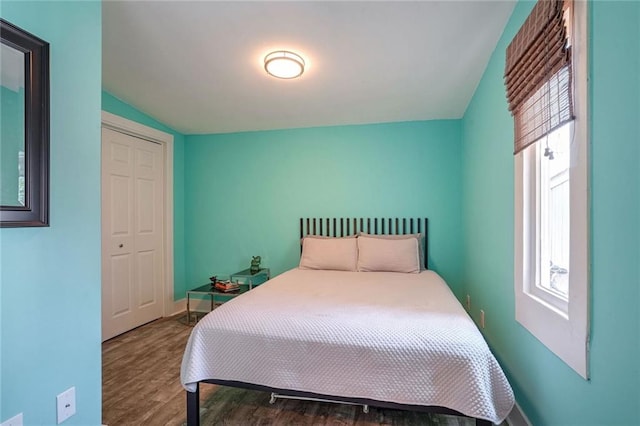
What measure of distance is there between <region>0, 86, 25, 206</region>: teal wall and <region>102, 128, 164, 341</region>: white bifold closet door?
1811mm

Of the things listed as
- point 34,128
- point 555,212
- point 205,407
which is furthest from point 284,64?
point 205,407

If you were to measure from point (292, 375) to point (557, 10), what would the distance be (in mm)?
1930

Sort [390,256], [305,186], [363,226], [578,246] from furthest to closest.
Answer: [305,186] < [363,226] < [390,256] < [578,246]

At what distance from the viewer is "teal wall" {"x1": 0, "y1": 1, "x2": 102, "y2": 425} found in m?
1.24

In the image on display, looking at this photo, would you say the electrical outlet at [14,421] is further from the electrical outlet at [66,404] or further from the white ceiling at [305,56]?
the white ceiling at [305,56]

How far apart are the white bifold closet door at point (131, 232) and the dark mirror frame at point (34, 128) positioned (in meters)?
1.76

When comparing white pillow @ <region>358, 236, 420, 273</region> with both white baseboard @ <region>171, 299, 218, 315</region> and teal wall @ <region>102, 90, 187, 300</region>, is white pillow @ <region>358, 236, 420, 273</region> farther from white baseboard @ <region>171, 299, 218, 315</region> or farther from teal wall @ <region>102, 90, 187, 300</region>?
teal wall @ <region>102, 90, 187, 300</region>

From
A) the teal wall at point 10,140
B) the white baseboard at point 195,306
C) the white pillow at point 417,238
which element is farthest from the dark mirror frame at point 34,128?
the white baseboard at point 195,306

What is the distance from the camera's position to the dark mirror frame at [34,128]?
4.09ft

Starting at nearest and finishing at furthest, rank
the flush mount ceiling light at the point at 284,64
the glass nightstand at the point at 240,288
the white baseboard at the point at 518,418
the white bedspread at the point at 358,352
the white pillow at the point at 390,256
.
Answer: the white bedspread at the point at 358,352, the white baseboard at the point at 518,418, the flush mount ceiling light at the point at 284,64, the white pillow at the point at 390,256, the glass nightstand at the point at 240,288

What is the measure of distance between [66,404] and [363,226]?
2745mm

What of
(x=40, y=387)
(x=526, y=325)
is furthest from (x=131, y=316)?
(x=526, y=325)

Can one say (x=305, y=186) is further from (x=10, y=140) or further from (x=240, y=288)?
(x=10, y=140)

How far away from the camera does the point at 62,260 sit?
→ 55.7 inches
